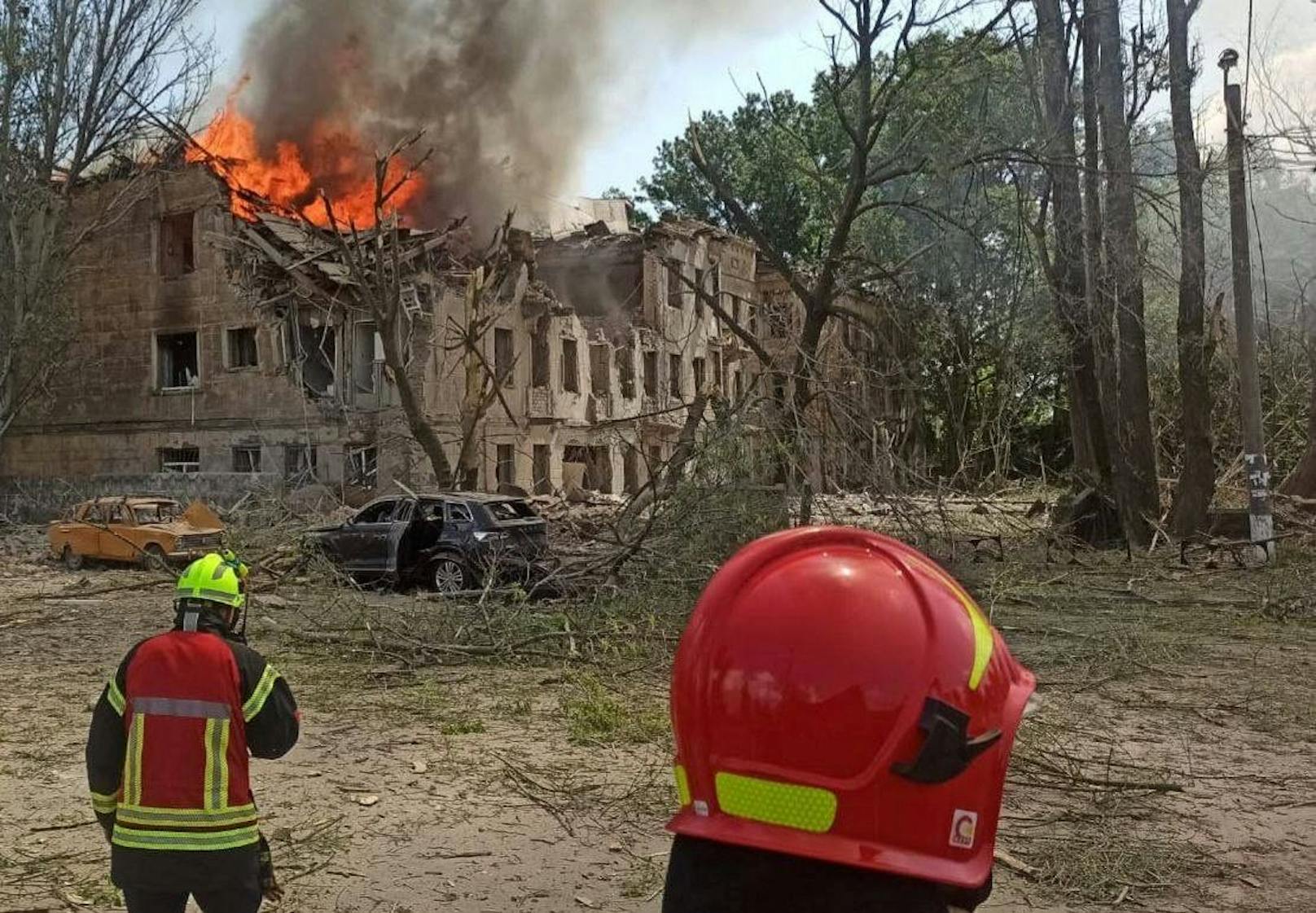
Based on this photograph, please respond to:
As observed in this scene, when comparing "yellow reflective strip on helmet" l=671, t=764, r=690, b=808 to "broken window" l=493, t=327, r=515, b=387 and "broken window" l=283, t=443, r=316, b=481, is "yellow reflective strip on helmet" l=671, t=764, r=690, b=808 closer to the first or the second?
"broken window" l=283, t=443, r=316, b=481

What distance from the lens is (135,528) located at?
63.1ft

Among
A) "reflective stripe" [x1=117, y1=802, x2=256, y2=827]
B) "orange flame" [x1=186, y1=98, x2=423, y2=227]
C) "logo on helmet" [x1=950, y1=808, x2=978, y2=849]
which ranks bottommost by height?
"reflective stripe" [x1=117, y1=802, x2=256, y2=827]

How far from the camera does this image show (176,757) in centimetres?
323

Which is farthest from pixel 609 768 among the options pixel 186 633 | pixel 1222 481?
pixel 1222 481

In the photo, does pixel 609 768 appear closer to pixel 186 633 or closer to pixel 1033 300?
pixel 186 633

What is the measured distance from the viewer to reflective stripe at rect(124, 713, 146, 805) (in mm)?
3225

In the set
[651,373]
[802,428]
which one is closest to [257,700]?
[802,428]

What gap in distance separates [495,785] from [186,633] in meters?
3.39

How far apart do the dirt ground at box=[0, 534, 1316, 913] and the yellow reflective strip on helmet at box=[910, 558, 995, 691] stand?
3290 millimetres

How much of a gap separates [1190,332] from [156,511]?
60.0ft

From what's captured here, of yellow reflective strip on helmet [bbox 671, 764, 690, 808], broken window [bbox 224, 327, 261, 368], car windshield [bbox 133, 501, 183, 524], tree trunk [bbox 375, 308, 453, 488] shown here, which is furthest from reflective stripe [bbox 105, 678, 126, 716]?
broken window [bbox 224, 327, 261, 368]

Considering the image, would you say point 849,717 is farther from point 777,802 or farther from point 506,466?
point 506,466

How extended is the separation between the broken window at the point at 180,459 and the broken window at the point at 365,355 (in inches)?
207

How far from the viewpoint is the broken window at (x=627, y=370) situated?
33.7 m
